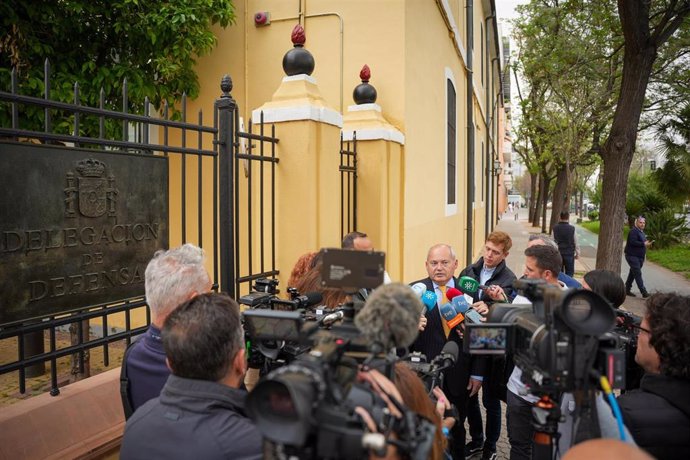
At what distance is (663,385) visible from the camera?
220cm

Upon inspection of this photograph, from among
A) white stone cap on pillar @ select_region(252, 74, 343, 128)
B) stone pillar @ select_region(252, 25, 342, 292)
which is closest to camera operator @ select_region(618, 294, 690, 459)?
stone pillar @ select_region(252, 25, 342, 292)

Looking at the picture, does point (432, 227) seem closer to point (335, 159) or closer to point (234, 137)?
point (335, 159)

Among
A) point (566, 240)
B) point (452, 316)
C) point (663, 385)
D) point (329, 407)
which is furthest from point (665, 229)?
point (329, 407)

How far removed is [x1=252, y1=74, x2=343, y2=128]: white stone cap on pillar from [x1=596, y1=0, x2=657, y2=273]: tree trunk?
5653mm

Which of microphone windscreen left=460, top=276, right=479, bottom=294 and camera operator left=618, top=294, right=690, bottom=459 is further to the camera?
microphone windscreen left=460, top=276, right=479, bottom=294

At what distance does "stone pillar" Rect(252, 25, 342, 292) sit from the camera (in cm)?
483

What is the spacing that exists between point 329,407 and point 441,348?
2.65m

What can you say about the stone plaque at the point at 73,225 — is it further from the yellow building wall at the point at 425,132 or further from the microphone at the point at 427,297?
the yellow building wall at the point at 425,132

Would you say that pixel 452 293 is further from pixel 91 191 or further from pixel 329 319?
pixel 91 191

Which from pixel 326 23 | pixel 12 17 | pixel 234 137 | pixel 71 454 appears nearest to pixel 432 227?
pixel 326 23

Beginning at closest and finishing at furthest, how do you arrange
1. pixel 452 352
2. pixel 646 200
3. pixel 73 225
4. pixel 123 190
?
pixel 452 352, pixel 73 225, pixel 123 190, pixel 646 200

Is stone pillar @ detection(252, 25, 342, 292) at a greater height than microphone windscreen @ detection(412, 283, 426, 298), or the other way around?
stone pillar @ detection(252, 25, 342, 292)

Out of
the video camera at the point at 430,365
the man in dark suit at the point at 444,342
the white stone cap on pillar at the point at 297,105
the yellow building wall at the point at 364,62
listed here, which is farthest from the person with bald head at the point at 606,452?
the yellow building wall at the point at 364,62

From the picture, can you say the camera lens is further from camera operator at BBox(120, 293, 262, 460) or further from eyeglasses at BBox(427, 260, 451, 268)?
eyeglasses at BBox(427, 260, 451, 268)
